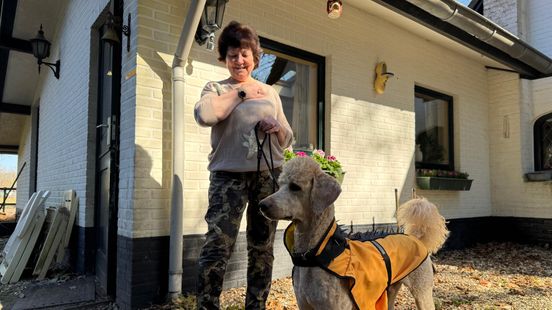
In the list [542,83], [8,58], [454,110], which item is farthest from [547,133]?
[8,58]

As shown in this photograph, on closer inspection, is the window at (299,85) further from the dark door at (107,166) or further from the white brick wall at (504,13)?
the white brick wall at (504,13)

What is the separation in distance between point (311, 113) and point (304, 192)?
2.91 meters

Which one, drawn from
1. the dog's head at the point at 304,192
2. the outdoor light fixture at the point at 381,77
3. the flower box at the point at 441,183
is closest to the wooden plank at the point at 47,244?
the dog's head at the point at 304,192

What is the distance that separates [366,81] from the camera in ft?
16.6

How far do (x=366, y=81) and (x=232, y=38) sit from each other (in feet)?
10.5

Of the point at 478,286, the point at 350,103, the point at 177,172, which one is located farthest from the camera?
the point at 350,103

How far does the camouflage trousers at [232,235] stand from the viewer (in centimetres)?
205

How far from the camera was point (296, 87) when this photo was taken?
4629 mm

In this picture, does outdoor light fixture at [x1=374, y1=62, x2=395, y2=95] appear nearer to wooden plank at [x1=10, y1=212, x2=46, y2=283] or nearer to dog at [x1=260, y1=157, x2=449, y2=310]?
dog at [x1=260, y1=157, x2=449, y2=310]

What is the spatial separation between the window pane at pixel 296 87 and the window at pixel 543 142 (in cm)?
450

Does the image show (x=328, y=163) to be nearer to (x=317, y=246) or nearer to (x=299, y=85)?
(x=299, y=85)

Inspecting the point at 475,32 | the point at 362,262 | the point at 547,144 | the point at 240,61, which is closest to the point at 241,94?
the point at 240,61

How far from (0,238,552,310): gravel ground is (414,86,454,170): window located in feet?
4.65

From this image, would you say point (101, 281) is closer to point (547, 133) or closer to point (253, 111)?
point (253, 111)
